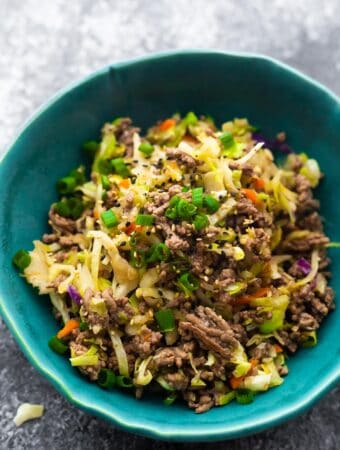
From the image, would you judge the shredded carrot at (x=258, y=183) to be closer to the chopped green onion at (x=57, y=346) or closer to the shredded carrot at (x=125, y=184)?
the shredded carrot at (x=125, y=184)

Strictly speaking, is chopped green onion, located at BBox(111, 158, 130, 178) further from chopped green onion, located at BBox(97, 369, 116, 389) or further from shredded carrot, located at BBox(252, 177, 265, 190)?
chopped green onion, located at BBox(97, 369, 116, 389)

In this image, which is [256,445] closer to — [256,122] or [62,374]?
[62,374]

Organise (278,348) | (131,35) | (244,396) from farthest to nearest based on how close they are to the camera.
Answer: (131,35)
(278,348)
(244,396)

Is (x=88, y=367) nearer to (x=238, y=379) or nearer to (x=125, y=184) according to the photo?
(x=238, y=379)

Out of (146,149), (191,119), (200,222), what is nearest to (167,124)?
(191,119)

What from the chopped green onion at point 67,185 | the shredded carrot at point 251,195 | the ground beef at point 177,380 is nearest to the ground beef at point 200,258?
the shredded carrot at point 251,195

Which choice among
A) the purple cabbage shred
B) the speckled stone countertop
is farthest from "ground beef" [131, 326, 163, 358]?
the speckled stone countertop
